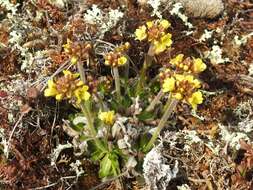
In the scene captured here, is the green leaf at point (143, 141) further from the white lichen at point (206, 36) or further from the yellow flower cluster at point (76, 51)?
the white lichen at point (206, 36)

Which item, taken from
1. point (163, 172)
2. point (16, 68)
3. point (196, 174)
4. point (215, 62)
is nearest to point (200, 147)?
point (196, 174)

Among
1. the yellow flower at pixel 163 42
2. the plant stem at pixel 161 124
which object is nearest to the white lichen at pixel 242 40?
the yellow flower at pixel 163 42

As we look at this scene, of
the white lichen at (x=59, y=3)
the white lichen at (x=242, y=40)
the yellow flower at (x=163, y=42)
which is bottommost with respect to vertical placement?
the white lichen at (x=242, y=40)

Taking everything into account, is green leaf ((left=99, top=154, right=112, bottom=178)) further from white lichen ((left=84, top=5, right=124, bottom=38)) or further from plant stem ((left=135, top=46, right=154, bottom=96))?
white lichen ((left=84, top=5, right=124, bottom=38))

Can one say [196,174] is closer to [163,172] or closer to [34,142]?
[163,172]

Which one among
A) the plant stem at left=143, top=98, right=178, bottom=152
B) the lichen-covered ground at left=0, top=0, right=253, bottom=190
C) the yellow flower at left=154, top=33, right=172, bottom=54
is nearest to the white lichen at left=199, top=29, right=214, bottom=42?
the lichen-covered ground at left=0, top=0, right=253, bottom=190

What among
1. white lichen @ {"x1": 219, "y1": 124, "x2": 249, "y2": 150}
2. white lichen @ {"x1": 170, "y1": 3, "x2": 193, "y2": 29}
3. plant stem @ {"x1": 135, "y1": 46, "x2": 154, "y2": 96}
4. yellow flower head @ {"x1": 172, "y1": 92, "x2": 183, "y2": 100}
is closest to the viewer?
yellow flower head @ {"x1": 172, "y1": 92, "x2": 183, "y2": 100}

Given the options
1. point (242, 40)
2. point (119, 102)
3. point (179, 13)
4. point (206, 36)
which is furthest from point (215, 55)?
point (119, 102)

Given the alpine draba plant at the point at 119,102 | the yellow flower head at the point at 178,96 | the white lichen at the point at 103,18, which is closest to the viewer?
the yellow flower head at the point at 178,96

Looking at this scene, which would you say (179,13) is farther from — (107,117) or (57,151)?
(57,151)
